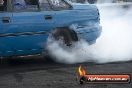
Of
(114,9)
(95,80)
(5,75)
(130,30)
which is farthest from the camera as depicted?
(114,9)

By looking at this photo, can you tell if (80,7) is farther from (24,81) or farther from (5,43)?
(24,81)

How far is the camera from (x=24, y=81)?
796 cm

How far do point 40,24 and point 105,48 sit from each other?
245cm

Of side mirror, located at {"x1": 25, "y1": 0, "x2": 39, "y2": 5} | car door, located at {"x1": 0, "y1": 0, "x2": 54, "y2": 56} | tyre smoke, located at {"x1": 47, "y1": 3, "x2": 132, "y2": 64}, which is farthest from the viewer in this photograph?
tyre smoke, located at {"x1": 47, "y1": 3, "x2": 132, "y2": 64}

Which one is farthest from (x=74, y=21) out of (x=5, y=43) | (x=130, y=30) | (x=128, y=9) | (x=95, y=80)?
(x=128, y=9)

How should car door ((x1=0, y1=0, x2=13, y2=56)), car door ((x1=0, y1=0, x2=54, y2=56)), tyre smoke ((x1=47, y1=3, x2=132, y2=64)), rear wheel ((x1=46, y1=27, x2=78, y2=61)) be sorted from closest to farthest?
car door ((x1=0, y1=0, x2=13, y2=56)) → car door ((x1=0, y1=0, x2=54, y2=56)) → rear wheel ((x1=46, y1=27, x2=78, y2=61)) → tyre smoke ((x1=47, y1=3, x2=132, y2=64))

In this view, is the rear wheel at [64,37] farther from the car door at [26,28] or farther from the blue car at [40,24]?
the car door at [26,28]

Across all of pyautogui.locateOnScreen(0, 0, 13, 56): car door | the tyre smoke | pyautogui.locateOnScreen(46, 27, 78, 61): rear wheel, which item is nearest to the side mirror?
pyautogui.locateOnScreen(0, 0, 13, 56): car door

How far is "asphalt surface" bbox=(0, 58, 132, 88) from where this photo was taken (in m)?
7.62

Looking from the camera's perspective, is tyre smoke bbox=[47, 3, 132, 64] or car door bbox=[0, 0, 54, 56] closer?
car door bbox=[0, 0, 54, 56]

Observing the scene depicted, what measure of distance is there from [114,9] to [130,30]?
3243 mm

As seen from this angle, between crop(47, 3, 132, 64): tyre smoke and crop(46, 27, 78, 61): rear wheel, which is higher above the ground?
crop(46, 27, 78, 61): rear wheel

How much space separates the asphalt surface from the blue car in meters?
0.45

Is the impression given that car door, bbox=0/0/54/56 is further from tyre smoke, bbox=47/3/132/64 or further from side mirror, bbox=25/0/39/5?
tyre smoke, bbox=47/3/132/64
